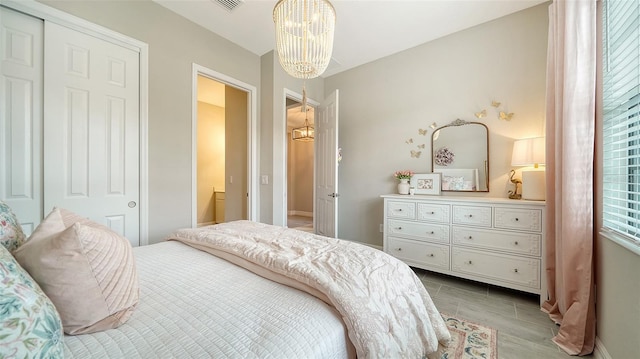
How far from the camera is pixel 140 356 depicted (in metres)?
0.62

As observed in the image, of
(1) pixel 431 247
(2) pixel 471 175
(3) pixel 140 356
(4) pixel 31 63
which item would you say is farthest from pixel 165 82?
(2) pixel 471 175

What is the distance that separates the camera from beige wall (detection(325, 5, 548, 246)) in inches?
94.6

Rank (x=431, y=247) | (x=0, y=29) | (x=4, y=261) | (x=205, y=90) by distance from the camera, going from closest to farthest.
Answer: (x=4, y=261) < (x=0, y=29) < (x=431, y=247) < (x=205, y=90)

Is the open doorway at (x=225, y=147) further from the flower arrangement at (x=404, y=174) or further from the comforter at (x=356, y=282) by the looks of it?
the flower arrangement at (x=404, y=174)

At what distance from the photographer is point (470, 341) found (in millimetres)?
1597

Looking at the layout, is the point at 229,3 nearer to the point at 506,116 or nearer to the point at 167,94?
the point at 167,94

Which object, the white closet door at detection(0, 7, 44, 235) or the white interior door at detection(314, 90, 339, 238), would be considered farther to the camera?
the white interior door at detection(314, 90, 339, 238)

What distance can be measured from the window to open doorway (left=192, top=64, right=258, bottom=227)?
3.08m

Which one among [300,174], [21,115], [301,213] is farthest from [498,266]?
[300,174]

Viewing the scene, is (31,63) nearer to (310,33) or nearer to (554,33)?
(310,33)

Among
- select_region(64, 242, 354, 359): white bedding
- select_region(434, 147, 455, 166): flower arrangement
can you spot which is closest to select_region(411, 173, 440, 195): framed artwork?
select_region(434, 147, 455, 166): flower arrangement

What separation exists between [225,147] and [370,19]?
8.66ft

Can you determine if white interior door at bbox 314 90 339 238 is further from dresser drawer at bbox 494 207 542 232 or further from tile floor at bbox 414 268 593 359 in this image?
dresser drawer at bbox 494 207 542 232

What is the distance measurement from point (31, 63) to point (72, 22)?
422mm
